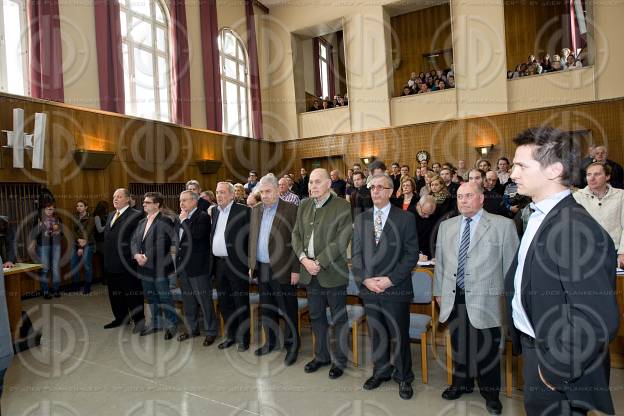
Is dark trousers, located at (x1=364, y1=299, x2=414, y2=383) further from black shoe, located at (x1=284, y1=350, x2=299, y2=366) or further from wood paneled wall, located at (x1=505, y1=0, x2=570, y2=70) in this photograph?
wood paneled wall, located at (x1=505, y1=0, x2=570, y2=70)

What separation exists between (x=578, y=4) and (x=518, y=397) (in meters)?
11.0

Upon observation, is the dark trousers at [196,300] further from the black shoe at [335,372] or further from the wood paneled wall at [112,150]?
the wood paneled wall at [112,150]

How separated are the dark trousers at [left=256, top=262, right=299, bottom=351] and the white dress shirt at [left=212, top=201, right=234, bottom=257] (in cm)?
43

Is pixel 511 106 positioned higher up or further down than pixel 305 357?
higher up

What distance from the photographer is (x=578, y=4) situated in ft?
33.1

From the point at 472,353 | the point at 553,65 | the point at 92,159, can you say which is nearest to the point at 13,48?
the point at 92,159

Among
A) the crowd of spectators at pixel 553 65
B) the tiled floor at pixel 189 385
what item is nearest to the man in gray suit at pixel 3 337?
the tiled floor at pixel 189 385

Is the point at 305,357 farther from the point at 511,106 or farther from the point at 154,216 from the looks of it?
the point at 511,106

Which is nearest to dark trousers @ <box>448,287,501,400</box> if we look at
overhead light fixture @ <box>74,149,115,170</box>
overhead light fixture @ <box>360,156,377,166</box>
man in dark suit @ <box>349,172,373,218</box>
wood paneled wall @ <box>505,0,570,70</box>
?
man in dark suit @ <box>349,172,373,218</box>

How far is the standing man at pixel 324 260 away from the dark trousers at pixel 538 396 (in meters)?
1.63

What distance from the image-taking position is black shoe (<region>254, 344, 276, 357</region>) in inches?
141

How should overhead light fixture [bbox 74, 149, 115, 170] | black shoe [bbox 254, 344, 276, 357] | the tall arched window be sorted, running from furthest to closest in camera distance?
the tall arched window < overhead light fixture [bbox 74, 149, 115, 170] < black shoe [bbox 254, 344, 276, 357]

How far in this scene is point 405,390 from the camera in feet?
8.98

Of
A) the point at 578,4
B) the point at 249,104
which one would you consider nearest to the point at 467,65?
the point at 578,4
